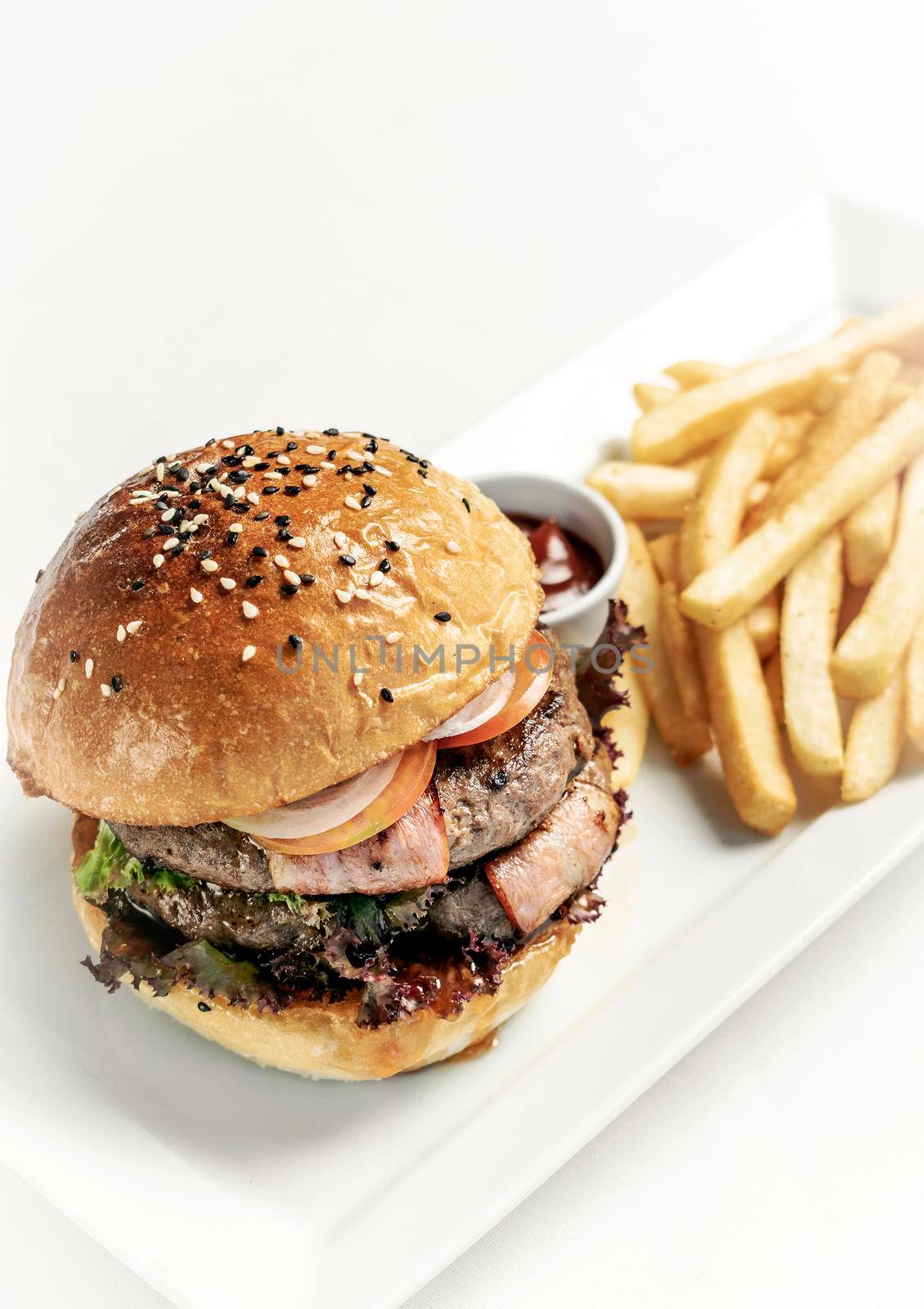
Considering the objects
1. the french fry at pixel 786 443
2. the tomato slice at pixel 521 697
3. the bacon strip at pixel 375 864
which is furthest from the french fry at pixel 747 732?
the bacon strip at pixel 375 864

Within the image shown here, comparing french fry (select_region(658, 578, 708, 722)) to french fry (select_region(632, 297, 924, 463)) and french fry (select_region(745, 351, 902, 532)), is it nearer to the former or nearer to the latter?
french fry (select_region(745, 351, 902, 532))

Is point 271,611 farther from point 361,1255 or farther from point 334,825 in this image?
point 361,1255

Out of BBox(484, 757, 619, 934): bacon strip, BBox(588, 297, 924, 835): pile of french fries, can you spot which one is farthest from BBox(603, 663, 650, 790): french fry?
BBox(484, 757, 619, 934): bacon strip

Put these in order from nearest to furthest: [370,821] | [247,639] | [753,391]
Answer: [247,639] → [370,821] → [753,391]

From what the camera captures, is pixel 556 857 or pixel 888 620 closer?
pixel 556 857

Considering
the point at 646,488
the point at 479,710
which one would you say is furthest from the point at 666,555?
the point at 479,710

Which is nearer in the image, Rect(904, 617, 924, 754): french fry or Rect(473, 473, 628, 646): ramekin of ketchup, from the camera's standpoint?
Rect(904, 617, 924, 754): french fry

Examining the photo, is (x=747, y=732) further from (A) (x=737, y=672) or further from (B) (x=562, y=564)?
(B) (x=562, y=564)
